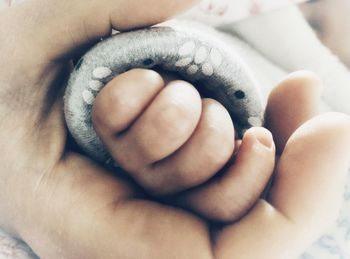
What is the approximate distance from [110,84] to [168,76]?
73 millimetres

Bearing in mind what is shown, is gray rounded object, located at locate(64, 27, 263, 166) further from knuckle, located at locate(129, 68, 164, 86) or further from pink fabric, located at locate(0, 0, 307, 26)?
pink fabric, located at locate(0, 0, 307, 26)

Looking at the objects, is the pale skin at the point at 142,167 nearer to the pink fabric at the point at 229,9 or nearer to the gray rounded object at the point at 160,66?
the gray rounded object at the point at 160,66

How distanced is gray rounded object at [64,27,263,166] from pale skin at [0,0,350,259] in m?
0.02

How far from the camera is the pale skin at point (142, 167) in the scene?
1.21ft

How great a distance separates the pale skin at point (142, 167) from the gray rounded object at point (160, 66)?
2 cm

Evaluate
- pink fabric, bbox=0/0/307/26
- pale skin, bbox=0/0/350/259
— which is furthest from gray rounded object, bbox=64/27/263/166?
pink fabric, bbox=0/0/307/26

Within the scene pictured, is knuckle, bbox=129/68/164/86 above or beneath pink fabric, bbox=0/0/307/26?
above

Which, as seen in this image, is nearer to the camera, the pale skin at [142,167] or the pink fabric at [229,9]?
the pale skin at [142,167]

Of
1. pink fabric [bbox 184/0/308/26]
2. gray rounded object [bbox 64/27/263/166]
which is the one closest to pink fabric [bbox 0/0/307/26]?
pink fabric [bbox 184/0/308/26]

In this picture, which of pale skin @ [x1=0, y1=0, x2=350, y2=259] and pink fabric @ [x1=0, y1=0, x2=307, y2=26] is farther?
pink fabric @ [x1=0, y1=0, x2=307, y2=26]

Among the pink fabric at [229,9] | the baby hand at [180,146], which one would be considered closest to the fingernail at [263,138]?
the baby hand at [180,146]

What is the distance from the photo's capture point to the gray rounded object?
0.40 m

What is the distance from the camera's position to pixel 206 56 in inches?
16.7

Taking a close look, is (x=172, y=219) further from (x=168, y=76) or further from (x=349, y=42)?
(x=349, y=42)
